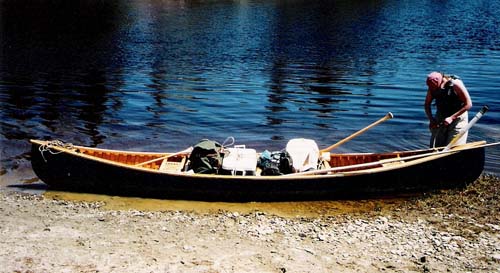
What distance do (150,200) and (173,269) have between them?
3826 mm

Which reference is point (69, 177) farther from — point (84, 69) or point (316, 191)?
point (84, 69)

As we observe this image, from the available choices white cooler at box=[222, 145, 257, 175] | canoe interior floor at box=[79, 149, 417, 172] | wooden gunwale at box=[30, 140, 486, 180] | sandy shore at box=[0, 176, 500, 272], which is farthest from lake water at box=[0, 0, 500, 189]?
white cooler at box=[222, 145, 257, 175]

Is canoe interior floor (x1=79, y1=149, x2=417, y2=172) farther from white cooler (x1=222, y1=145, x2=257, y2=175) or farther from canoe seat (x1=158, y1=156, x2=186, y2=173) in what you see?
white cooler (x1=222, y1=145, x2=257, y2=175)

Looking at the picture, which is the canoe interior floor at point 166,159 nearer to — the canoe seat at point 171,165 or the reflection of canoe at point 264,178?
the canoe seat at point 171,165

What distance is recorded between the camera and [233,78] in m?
27.8

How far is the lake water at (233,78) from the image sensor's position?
59.7ft

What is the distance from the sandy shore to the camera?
8.58 meters

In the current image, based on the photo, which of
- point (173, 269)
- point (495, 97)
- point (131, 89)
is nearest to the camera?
point (173, 269)

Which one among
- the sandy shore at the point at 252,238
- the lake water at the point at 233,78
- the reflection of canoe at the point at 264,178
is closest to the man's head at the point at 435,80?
the reflection of canoe at the point at 264,178

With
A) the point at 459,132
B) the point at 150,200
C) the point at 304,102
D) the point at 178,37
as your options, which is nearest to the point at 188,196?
the point at 150,200

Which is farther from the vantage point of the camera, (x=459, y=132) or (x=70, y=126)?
(x=70, y=126)

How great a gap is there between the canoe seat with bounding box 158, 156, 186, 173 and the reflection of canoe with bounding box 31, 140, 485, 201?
11 cm

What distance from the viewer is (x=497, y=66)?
28.9 meters

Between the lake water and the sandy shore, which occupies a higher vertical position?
the lake water
